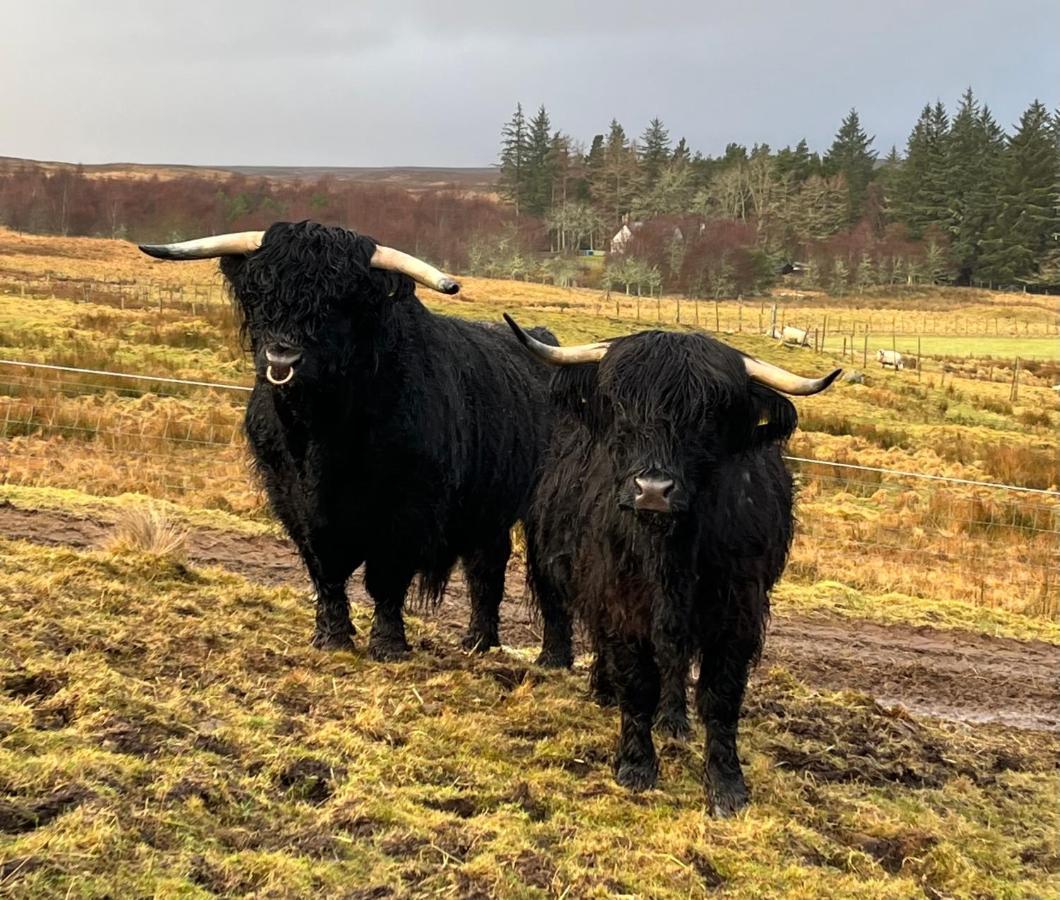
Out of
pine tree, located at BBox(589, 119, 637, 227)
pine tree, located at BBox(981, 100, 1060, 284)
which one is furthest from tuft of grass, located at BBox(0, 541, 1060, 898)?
pine tree, located at BBox(589, 119, 637, 227)

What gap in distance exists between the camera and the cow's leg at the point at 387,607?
209 inches

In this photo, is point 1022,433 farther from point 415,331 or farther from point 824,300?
point 824,300

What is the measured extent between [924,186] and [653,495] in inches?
3294

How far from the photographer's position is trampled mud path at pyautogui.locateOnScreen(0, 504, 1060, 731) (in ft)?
21.7

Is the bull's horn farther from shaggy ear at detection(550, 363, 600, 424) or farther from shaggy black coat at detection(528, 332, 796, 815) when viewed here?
shaggy black coat at detection(528, 332, 796, 815)

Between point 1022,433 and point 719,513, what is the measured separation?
19937 mm

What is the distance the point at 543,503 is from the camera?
16.1 ft

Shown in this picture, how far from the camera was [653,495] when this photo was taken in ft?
11.8

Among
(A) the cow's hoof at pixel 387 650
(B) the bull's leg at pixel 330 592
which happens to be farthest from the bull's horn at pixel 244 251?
(A) the cow's hoof at pixel 387 650

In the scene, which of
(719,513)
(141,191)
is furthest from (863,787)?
(141,191)

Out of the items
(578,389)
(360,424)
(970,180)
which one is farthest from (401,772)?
(970,180)

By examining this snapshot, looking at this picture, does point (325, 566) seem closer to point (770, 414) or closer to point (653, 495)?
point (653, 495)

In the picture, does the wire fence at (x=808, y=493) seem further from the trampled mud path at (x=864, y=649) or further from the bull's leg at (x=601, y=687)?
the bull's leg at (x=601, y=687)

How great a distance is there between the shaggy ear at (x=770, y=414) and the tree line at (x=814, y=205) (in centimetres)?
5999
